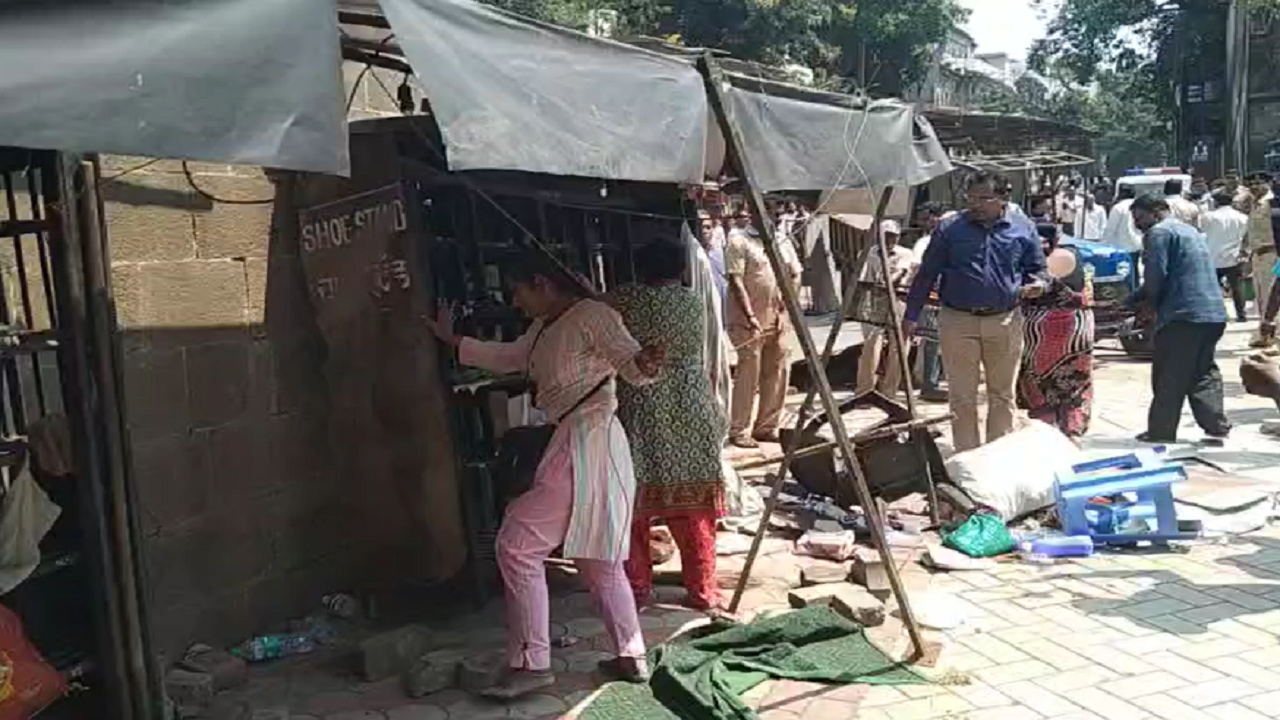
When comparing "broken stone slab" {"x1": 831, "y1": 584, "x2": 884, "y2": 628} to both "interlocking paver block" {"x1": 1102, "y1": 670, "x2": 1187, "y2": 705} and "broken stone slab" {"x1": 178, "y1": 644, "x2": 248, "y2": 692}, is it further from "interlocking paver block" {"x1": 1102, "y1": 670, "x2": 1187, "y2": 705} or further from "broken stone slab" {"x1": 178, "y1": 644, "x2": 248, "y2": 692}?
"broken stone slab" {"x1": 178, "y1": 644, "x2": 248, "y2": 692}

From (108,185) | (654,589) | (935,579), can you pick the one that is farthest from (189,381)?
(935,579)

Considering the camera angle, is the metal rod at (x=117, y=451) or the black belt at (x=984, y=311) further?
the black belt at (x=984, y=311)

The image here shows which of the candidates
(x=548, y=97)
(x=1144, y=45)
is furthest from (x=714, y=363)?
(x=1144, y=45)

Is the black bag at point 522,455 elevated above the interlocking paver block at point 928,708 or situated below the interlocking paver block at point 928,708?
above

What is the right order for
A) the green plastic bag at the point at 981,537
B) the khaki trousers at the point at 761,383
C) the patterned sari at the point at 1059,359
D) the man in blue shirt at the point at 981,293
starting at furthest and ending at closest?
1. the khaki trousers at the point at 761,383
2. the patterned sari at the point at 1059,359
3. the man in blue shirt at the point at 981,293
4. the green plastic bag at the point at 981,537

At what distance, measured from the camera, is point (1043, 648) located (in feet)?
15.7

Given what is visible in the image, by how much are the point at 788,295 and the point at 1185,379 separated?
4863 millimetres

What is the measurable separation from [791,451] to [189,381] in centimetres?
255

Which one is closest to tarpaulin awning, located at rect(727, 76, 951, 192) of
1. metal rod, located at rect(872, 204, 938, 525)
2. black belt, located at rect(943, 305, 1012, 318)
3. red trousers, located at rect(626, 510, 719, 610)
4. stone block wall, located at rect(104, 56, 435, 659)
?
metal rod, located at rect(872, 204, 938, 525)

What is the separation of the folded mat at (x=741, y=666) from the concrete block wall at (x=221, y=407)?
63.7 inches

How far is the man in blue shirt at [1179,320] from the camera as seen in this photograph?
8094 mm

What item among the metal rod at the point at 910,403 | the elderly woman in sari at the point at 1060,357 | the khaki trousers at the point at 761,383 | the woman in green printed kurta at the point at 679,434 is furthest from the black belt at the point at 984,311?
the woman in green printed kurta at the point at 679,434

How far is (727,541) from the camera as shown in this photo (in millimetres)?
6441

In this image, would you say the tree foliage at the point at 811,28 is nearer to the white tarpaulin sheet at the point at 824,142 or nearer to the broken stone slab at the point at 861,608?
the white tarpaulin sheet at the point at 824,142
